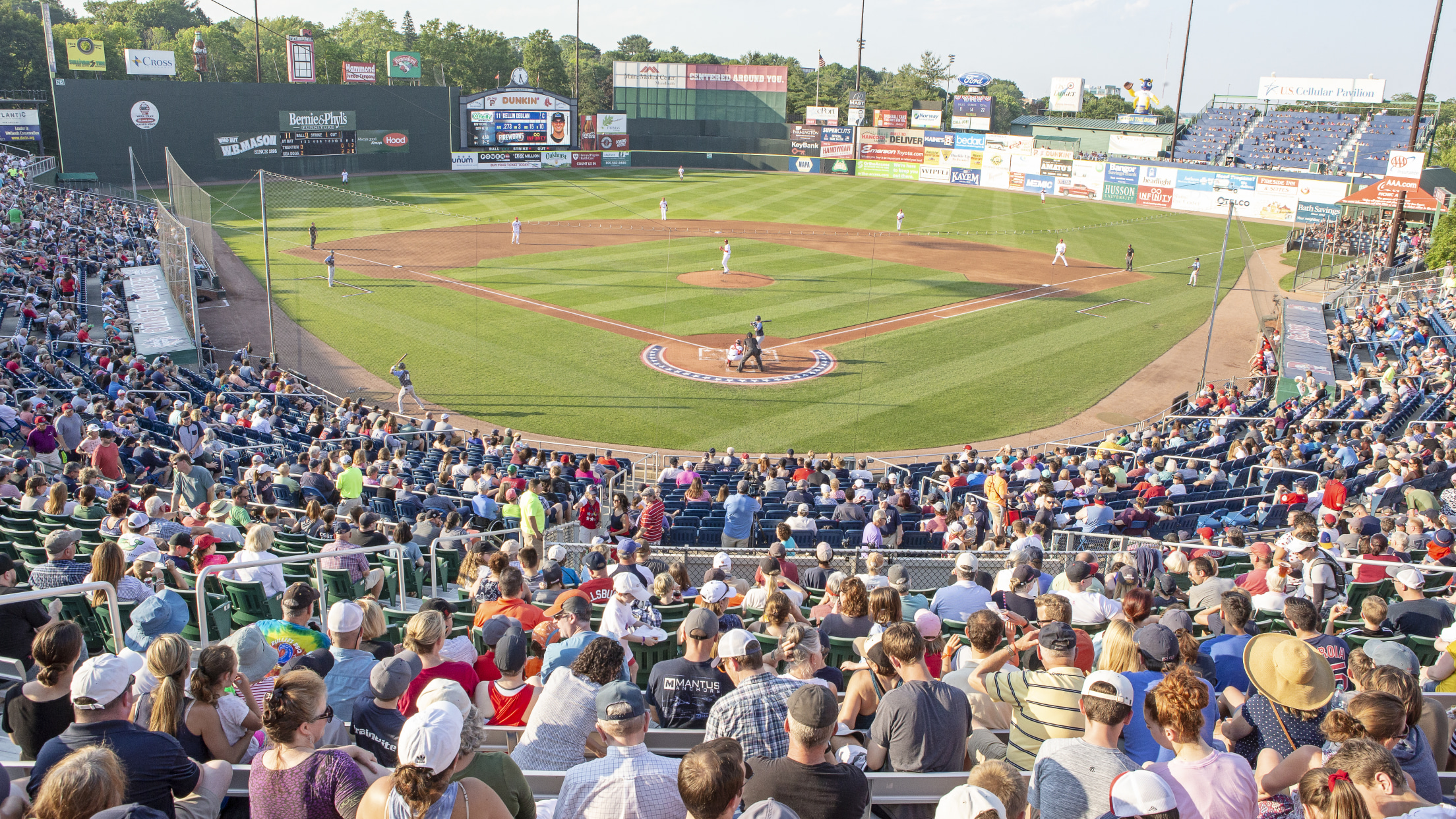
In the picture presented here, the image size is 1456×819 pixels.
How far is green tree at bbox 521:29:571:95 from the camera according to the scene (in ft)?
345

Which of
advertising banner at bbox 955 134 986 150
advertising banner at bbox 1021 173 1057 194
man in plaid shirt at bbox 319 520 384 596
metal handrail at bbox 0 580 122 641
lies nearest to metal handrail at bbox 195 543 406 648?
man in plaid shirt at bbox 319 520 384 596

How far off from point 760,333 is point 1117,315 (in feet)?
50.8

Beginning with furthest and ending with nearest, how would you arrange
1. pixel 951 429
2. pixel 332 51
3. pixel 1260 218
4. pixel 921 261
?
pixel 332 51
pixel 1260 218
pixel 921 261
pixel 951 429

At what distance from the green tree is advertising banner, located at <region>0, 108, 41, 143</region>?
54.3 m

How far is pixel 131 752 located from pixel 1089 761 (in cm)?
422

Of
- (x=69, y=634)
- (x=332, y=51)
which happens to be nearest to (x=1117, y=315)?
(x=69, y=634)

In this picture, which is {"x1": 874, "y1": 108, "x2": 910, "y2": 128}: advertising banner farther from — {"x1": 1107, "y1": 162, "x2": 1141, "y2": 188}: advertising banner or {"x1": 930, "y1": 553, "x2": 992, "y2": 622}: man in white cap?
{"x1": 930, "y1": 553, "x2": 992, "y2": 622}: man in white cap

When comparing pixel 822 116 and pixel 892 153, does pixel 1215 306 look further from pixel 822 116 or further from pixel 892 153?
pixel 822 116

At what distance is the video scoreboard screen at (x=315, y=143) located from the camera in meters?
60.7

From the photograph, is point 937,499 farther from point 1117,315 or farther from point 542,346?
point 1117,315

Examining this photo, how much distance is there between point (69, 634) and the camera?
4824mm

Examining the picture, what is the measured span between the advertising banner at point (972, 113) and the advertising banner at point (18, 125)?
67553mm

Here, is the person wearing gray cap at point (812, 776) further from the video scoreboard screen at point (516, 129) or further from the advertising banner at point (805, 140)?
the advertising banner at point (805, 140)

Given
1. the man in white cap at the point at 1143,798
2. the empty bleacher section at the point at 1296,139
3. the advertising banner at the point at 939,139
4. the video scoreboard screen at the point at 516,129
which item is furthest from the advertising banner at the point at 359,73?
the man in white cap at the point at 1143,798
